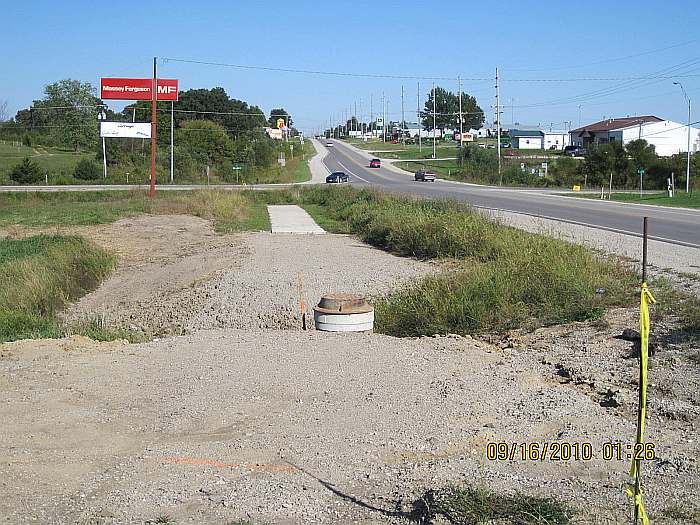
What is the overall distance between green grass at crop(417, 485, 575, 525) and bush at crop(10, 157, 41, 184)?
2861 inches

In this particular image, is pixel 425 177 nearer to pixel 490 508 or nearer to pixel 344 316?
pixel 344 316

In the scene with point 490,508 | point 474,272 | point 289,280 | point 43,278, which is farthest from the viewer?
point 43,278

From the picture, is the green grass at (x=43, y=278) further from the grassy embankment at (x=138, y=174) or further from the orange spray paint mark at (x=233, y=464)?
the grassy embankment at (x=138, y=174)

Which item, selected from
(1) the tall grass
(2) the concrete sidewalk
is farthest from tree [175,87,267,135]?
(1) the tall grass

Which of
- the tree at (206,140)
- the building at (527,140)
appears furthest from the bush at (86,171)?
the building at (527,140)

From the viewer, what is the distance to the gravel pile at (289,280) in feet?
49.7

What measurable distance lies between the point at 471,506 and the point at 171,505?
2.04 meters

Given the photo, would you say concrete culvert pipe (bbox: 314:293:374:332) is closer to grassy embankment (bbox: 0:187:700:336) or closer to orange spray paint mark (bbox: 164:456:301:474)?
grassy embankment (bbox: 0:187:700:336)

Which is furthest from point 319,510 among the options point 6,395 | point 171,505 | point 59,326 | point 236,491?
point 59,326

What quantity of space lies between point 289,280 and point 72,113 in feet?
382

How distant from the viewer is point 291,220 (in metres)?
38.0

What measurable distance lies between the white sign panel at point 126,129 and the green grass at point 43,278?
130 ft

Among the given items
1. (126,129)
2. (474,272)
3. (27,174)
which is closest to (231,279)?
(474,272)

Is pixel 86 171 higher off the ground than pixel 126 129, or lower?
lower
